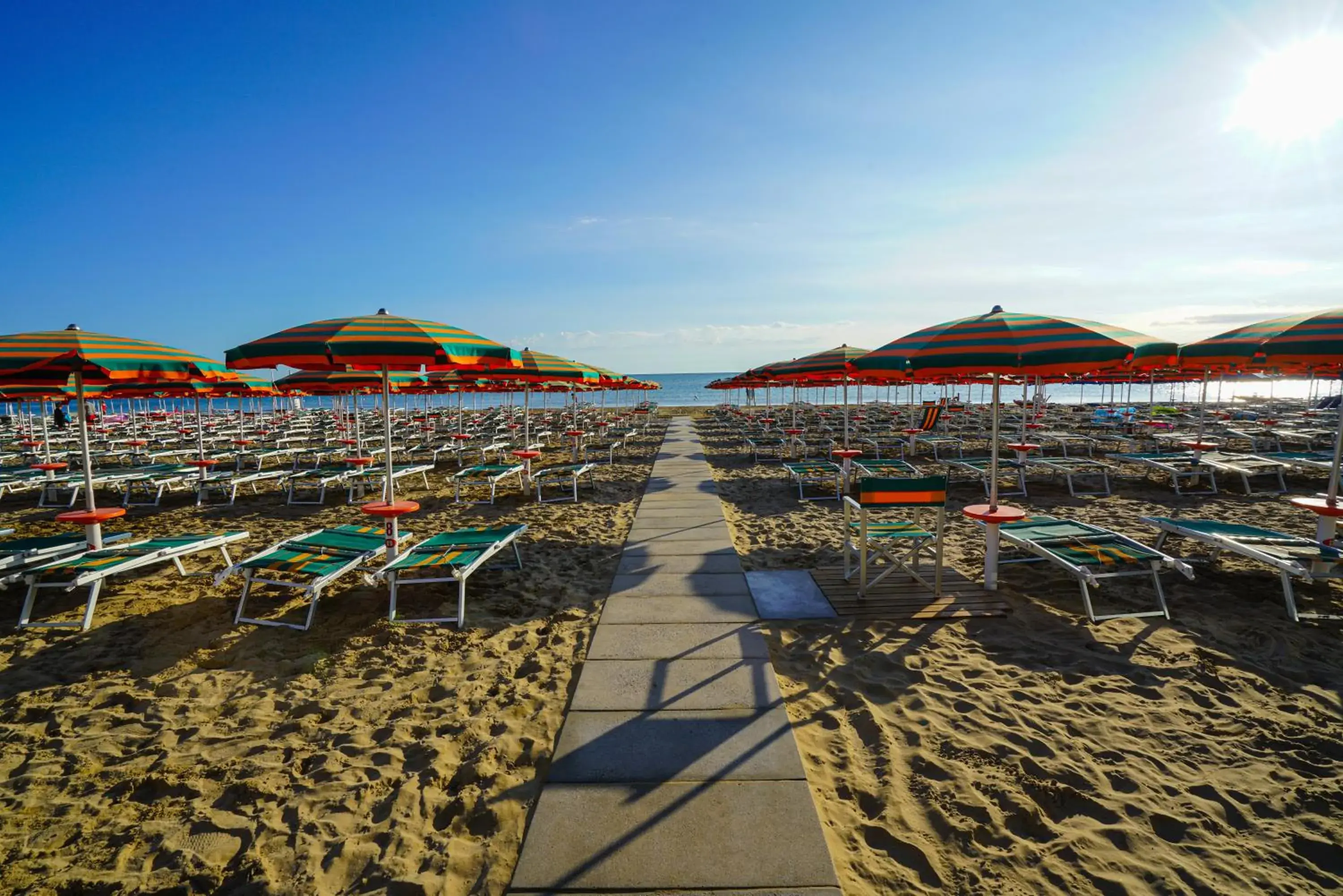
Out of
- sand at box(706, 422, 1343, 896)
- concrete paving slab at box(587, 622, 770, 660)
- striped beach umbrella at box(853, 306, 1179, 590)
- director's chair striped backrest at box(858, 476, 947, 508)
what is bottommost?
sand at box(706, 422, 1343, 896)

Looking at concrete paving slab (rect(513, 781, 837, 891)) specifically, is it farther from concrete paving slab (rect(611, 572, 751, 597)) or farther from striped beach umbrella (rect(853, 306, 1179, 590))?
striped beach umbrella (rect(853, 306, 1179, 590))

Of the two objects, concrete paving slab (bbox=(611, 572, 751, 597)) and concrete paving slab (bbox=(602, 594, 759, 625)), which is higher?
concrete paving slab (bbox=(611, 572, 751, 597))

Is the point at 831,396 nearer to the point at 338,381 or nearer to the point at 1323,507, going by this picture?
the point at 338,381

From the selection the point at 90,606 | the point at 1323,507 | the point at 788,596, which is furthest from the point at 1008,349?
the point at 90,606

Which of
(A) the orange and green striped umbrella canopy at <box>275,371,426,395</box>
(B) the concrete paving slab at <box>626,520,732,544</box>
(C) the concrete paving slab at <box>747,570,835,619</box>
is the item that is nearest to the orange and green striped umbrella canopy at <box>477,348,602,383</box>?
(A) the orange and green striped umbrella canopy at <box>275,371,426,395</box>

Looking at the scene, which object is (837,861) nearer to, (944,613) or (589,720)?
(589,720)

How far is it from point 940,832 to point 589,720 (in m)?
1.81

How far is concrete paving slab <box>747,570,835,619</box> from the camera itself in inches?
193

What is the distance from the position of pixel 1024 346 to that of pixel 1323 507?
12.4 ft

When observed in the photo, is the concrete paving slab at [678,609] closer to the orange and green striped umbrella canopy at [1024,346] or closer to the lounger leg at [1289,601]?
the orange and green striped umbrella canopy at [1024,346]

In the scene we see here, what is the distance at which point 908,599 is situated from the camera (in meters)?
5.18

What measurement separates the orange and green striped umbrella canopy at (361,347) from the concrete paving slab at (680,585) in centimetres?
253

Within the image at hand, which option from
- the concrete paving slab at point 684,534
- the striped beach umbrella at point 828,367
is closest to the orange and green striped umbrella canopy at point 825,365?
the striped beach umbrella at point 828,367

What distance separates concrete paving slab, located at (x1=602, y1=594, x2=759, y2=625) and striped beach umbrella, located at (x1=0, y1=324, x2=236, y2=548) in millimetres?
4942
